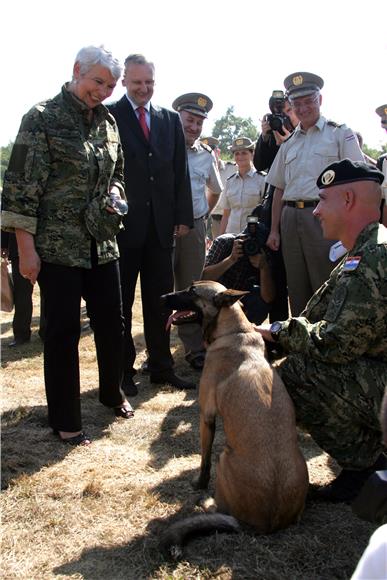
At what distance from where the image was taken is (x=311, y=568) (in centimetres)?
263

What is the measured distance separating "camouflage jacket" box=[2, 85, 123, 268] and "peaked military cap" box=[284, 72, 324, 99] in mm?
1975

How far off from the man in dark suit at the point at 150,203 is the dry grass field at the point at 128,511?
0.71 meters

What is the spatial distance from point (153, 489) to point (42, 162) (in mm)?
2102

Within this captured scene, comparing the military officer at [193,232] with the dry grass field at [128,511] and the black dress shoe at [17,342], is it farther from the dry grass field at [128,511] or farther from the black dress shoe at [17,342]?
the black dress shoe at [17,342]

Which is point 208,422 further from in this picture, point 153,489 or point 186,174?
point 186,174

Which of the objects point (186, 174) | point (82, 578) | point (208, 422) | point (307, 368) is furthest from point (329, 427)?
point (186, 174)

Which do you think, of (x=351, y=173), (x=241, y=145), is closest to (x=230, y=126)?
(x=241, y=145)

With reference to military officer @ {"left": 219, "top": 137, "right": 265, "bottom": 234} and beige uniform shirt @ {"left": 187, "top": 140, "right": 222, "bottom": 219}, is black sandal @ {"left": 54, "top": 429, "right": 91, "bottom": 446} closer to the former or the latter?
beige uniform shirt @ {"left": 187, "top": 140, "right": 222, "bottom": 219}

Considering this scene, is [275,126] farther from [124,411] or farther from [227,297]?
[124,411]

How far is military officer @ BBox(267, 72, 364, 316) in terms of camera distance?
16.9 ft

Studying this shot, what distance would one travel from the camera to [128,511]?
321 centimetres

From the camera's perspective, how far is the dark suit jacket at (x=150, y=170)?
4988mm

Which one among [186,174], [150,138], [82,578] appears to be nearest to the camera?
[82,578]

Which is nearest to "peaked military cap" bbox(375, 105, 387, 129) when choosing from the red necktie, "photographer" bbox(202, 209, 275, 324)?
"photographer" bbox(202, 209, 275, 324)
